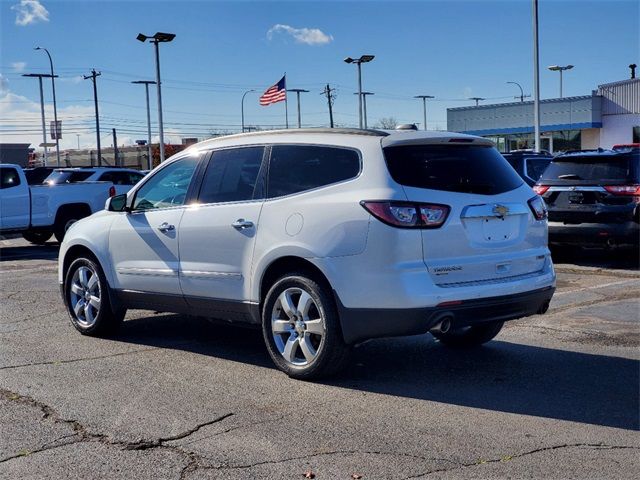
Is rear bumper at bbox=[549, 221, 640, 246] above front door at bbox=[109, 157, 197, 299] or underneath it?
underneath

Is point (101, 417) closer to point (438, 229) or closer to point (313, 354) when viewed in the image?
point (313, 354)

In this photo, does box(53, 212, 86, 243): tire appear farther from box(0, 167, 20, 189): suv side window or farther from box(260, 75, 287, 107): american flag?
box(260, 75, 287, 107): american flag

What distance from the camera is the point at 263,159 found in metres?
6.71

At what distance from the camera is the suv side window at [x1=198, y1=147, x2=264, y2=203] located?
6.72m

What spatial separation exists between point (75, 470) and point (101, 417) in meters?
0.93

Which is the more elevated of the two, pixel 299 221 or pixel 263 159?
pixel 263 159

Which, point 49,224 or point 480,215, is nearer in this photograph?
point 480,215

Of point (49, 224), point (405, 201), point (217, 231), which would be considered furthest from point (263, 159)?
point (49, 224)

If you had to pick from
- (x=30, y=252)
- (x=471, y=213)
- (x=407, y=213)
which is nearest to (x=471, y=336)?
(x=471, y=213)

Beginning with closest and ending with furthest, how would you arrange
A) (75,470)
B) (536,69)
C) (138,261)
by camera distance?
1. (75,470)
2. (138,261)
3. (536,69)

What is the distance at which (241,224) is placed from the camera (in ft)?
21.4

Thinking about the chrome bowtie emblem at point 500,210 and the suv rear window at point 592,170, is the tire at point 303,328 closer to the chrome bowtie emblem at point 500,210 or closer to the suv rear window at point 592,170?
the chrome bowtie emblem at point 500,210

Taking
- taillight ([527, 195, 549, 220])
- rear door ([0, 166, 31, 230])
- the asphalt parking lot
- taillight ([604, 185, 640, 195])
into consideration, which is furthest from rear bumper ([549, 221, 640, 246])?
rear door ([0, 166, 31, 230])

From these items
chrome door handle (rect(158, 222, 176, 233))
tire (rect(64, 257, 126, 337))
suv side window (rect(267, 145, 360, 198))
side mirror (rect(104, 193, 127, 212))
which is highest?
suv side window (rect(267, 145, 360, 198))
